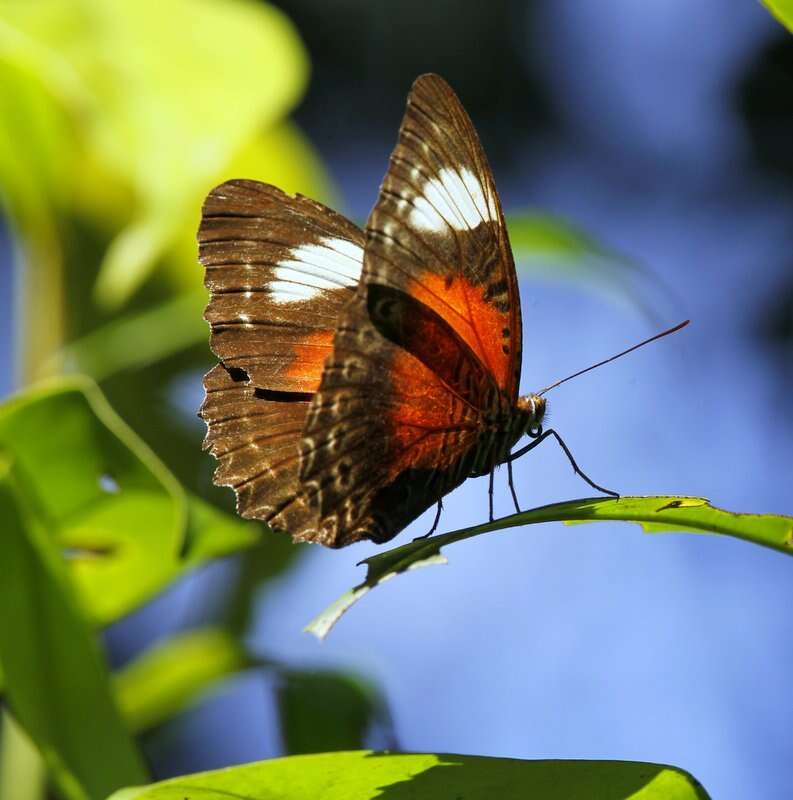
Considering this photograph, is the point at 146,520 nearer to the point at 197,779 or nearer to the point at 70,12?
the point at 197,779

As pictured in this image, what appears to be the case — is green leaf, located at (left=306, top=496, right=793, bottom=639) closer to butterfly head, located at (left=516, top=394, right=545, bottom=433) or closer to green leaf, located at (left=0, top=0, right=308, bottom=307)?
butterfly head, located at (left=516, top=394, right=545, bottom=433)

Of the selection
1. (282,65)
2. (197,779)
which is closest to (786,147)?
(282,65)

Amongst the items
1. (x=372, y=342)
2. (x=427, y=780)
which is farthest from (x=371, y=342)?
(x=427, y=780)

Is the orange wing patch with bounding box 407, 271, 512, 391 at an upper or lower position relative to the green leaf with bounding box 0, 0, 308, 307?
lower

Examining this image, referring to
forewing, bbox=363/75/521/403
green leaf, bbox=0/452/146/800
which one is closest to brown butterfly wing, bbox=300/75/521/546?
forewing, bbox=363/75/521/403

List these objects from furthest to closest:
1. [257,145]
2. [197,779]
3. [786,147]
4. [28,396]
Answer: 1. [786,147]
2. [257,145]
3. [28,396]
4. [197,779]

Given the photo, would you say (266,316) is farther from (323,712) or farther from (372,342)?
(323,712)

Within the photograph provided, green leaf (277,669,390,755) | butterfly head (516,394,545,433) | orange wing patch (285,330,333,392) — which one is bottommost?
green leaf (277,669,390,755)
